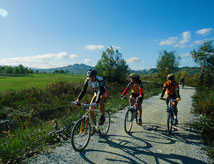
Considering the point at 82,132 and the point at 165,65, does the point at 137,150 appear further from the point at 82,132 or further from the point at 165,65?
the point at 165,65

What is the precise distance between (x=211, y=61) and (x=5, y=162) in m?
37.1

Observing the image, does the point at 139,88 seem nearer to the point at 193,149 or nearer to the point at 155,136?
the point at 155,136

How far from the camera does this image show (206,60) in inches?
1200

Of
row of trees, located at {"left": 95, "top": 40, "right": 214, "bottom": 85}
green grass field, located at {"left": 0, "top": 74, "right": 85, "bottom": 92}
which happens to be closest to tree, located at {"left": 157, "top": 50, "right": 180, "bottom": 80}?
row of trees, located at {"left": 95, "top": 40, "right": 214, "bottom": 85}

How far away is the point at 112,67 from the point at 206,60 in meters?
20.9

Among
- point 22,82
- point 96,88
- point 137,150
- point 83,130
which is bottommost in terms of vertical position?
point 137,150

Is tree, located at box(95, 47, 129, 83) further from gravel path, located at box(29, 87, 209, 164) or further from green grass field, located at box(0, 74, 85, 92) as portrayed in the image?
→ gravel path, located at box(29, 87, 209, 164)

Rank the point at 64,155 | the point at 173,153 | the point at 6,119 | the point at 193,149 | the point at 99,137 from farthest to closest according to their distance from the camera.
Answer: the point at 6,119
the point at 99,137
the point at 193,149
the point at 173,153
the point at 64,155

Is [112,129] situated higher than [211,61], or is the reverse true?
[211,61]

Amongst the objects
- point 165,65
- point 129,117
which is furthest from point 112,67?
point 129,117

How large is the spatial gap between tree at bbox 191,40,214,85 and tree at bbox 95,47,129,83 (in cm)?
1630

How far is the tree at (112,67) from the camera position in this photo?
32.6 m

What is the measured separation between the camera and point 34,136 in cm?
470

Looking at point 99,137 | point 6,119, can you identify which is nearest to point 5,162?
point 99,137
